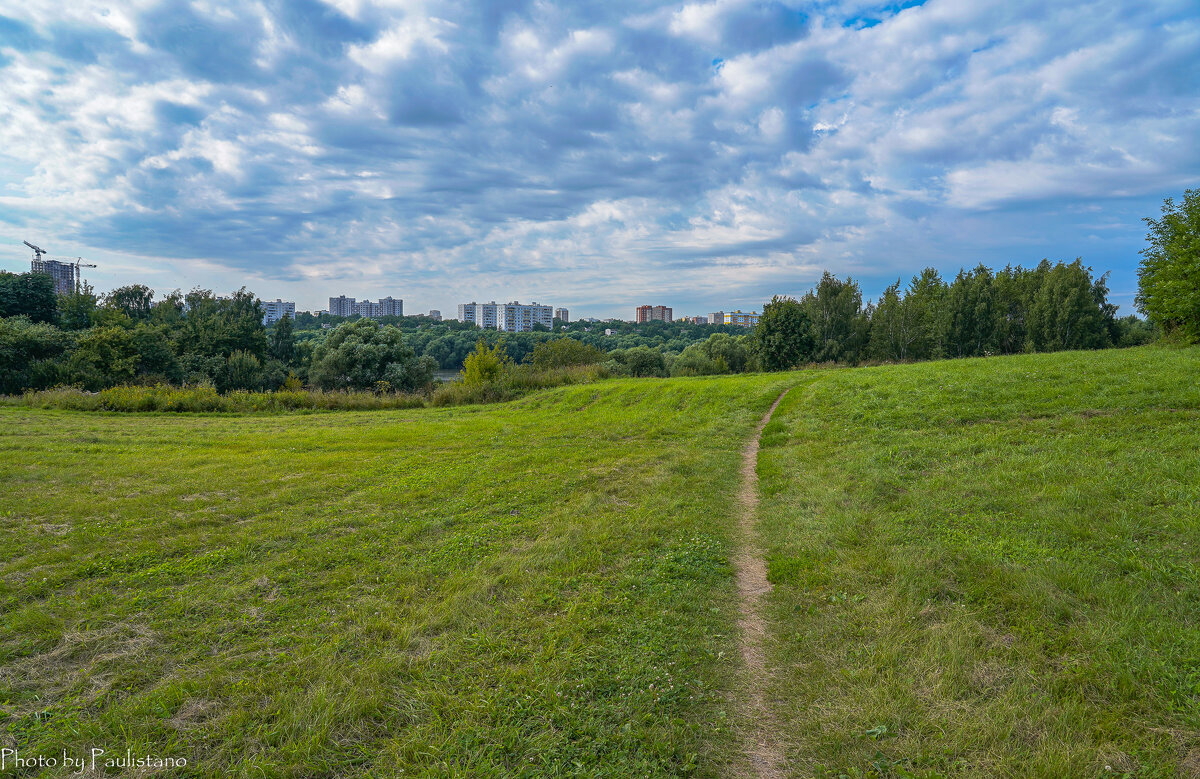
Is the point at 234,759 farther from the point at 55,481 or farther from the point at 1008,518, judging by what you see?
the point at 55,481

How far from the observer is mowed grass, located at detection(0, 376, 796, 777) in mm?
3609

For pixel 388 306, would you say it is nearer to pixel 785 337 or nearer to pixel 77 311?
pixel 77 311

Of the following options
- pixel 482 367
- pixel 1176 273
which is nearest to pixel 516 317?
pixel 482 367

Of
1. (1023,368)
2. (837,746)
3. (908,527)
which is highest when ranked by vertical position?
(1023,368)

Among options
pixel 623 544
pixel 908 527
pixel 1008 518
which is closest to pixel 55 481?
pixel 623 544

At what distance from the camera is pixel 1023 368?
1473cm

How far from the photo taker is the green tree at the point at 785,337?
37469mm

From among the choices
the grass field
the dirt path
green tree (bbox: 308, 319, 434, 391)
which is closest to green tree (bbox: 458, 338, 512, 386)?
the grass field

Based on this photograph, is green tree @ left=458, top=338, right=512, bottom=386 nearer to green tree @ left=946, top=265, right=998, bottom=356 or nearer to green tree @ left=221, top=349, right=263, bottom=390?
green tree @ left=221, top=349, right=263, bottom=390

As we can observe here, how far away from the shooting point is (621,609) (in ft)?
17.8

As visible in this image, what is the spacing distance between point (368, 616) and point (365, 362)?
4594 centimetres

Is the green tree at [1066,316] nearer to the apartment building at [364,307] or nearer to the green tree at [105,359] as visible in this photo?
the green tree at [105,359]

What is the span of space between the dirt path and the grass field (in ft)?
0.34

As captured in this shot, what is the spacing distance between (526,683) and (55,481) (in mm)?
10905
